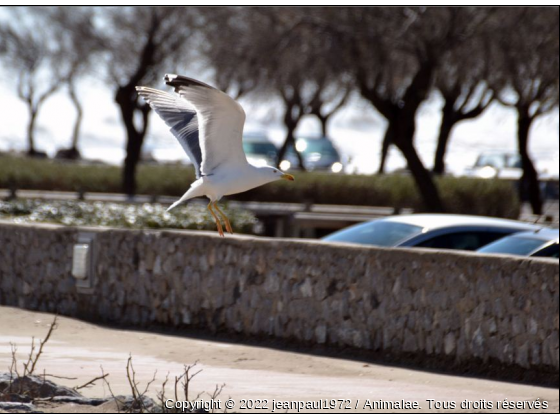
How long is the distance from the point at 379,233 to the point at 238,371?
13.1ft

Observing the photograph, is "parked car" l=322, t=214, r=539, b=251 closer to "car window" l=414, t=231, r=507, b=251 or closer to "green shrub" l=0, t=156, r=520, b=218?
"car window" l=414, t=231, r=507, b=251

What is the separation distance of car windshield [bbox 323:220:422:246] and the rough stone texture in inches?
37.1

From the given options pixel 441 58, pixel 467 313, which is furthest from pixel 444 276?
pixel 441 58

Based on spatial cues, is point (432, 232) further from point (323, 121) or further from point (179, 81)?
point (323, 121)

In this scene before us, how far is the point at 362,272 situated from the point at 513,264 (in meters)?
1.46

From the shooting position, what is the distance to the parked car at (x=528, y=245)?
10.1 meters

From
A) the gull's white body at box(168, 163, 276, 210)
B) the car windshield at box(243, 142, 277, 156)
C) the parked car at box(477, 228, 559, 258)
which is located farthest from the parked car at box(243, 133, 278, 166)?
the gull's white body at box(168, 163, 276, 210)

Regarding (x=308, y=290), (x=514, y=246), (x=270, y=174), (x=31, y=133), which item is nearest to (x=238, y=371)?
(x=308, y=290)

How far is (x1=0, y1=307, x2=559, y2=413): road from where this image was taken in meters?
5.65

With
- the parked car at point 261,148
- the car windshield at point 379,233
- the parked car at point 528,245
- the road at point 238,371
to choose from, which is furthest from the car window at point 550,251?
the parked car at point 261,148

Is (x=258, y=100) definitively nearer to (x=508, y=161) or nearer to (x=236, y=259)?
(x=508, y=161)

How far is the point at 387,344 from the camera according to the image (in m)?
9.62

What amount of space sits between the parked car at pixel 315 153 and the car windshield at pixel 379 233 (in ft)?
103

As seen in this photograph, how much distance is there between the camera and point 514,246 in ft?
33.9
